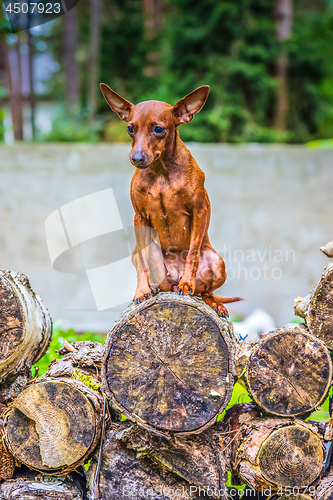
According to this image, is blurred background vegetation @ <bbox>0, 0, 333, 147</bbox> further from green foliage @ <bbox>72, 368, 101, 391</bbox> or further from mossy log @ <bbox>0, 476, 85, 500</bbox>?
mossy log @ <bbox>0, 476, 85, 500</bbox>

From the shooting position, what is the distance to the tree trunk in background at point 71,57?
856cm

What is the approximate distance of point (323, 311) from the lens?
201cm

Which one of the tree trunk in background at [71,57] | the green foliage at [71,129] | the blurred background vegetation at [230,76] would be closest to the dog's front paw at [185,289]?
the blurred background vegetation at [230,76]

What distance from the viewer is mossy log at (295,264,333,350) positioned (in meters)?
1.98

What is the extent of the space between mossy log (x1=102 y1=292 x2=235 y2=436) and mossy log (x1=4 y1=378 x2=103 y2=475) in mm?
194

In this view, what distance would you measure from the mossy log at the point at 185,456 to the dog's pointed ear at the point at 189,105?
4.81ft

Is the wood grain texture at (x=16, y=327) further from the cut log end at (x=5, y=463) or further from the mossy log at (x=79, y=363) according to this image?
the cut log end at (x=5, y=463)

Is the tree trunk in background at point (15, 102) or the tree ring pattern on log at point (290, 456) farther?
→ the tree trunk in background at point (15, 102)

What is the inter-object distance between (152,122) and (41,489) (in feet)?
5.70

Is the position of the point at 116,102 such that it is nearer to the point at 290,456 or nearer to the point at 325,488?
the point at 290,456

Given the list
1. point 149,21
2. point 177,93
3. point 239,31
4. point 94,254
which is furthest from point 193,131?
point 149,21

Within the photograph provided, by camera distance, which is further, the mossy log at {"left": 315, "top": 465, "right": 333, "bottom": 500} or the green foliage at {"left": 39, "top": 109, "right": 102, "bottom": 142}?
the green foliage at {"left": 39, "top": 109, "right": 102, "bottom": 142}

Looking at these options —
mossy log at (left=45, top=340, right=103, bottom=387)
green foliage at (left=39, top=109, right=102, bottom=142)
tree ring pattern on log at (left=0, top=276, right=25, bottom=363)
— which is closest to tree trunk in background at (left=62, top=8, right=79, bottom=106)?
green foliage at (left=39, top=109, right=102, bottom=142)

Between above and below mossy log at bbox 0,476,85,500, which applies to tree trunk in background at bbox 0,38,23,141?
above
